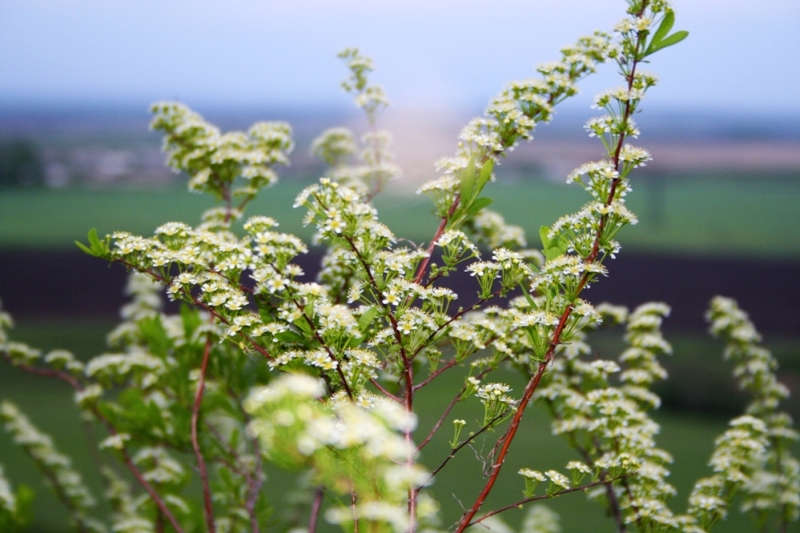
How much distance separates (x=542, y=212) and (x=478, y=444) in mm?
808

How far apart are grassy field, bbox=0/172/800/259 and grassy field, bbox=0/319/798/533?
1.07 ft

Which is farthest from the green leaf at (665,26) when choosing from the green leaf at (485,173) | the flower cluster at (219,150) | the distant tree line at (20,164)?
the distant tree line at (20,164)

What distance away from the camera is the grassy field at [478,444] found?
1567 millimetres

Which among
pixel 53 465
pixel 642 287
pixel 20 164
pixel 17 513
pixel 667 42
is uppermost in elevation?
pixel 20 164

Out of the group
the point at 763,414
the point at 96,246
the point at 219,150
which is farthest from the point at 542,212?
the point at 96,246

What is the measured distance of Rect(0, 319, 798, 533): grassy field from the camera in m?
1.57

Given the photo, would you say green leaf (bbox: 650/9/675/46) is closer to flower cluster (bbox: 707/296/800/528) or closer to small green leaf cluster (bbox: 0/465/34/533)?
flower cluster (bbox: 707/296/800/528)

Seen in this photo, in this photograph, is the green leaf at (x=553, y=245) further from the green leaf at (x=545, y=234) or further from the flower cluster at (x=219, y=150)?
the flower cluster at (x=219, y=150)

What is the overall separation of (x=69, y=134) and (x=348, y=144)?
5.10ft

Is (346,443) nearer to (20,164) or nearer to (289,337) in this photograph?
(289,337)

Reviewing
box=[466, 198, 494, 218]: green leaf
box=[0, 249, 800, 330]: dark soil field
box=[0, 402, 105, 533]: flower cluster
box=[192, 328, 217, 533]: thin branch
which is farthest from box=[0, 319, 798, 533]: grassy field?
box=[466, 198, 494, 218]: green leaf

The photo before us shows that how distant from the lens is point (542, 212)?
82.7 inches

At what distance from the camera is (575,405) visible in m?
0.98

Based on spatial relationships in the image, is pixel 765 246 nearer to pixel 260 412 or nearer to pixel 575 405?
pixel 575 405
